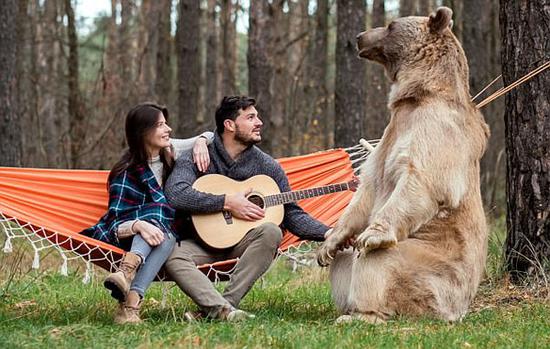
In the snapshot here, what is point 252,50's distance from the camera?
11773 mm

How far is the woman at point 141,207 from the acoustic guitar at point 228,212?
14cm

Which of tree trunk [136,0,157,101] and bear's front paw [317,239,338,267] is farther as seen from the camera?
tree trunk [136,0,157,101]

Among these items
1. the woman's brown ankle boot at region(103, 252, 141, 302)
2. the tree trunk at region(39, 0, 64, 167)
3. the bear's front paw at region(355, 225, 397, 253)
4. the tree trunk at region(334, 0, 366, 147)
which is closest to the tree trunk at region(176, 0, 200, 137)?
the tree trunk at region(39, 0, 64, 167)

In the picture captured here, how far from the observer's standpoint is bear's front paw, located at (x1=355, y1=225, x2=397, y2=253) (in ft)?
16.8

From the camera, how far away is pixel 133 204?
19.0 feet

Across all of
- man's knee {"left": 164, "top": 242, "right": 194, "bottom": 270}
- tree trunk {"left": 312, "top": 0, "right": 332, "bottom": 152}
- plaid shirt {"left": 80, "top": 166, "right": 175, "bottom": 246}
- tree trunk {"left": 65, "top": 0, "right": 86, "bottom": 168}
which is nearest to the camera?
man's knee {"left": 164, "top": 242, "right": 194, "bottom": 270}

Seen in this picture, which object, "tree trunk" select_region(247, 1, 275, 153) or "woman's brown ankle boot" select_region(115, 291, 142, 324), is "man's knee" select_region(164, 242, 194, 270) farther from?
"tree trunk" select_region(247, 1, 275, 153)

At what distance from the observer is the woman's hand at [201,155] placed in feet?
19.8

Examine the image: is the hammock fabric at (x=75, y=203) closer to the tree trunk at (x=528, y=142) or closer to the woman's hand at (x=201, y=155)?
the woman's hand at (x=201, y=155)

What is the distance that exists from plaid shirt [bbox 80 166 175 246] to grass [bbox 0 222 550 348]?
1.76 feet

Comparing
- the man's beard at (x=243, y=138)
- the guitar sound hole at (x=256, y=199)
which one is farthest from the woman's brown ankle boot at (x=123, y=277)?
the man's beard at (x=243, y=138)

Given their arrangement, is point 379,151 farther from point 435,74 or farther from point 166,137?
point 166,137

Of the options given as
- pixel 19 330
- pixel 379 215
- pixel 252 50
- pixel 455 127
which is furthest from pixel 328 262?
pixel 252 50

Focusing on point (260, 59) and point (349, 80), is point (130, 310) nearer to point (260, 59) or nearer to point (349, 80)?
point (260, 59)
